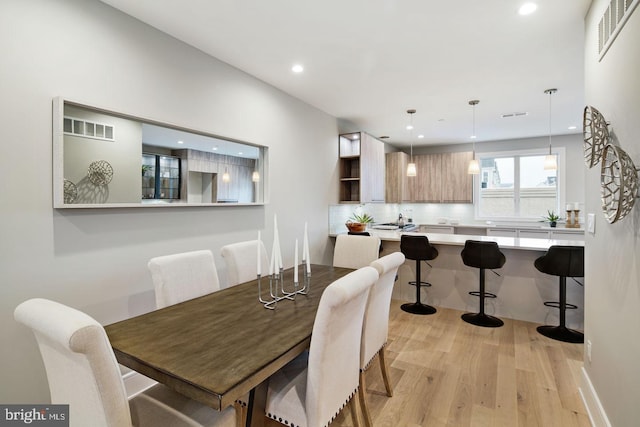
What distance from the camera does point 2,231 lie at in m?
1.70

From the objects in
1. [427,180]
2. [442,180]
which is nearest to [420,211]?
[427,180]

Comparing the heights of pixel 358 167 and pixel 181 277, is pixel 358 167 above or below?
above

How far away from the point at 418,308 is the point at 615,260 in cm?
252

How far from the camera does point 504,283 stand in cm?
373

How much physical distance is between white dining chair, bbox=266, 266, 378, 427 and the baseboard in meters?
1.39

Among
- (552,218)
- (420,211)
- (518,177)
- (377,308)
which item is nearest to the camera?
(377,308)

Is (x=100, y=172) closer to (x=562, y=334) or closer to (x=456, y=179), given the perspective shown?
(x=562, y=334)

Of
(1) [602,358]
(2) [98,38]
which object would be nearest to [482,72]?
(1) [602,358]

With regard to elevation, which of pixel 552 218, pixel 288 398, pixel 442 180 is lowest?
pixel 288 398

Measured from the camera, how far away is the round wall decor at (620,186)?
1.36 metres

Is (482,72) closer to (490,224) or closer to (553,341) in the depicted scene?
(553,341)

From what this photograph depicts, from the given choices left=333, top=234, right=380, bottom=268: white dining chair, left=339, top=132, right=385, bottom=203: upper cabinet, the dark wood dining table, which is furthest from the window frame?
the dark wood dining table

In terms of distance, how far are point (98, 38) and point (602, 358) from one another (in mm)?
3691

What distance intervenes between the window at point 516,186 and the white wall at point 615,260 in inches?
182
